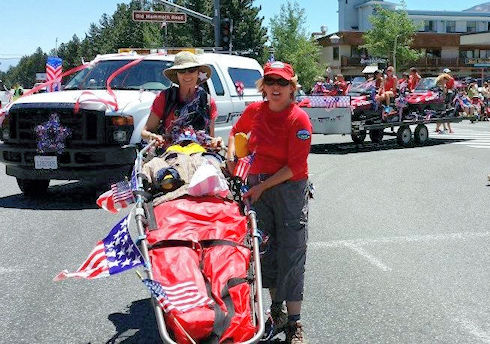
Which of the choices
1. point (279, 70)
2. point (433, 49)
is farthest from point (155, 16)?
point (433, 49)

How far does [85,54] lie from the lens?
375 feet

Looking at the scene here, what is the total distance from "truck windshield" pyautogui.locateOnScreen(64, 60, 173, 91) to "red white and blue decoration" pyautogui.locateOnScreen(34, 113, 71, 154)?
140 centimetres

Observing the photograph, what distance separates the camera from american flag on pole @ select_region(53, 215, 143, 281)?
3.68 meters

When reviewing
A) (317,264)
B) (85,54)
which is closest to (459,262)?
(317,264)

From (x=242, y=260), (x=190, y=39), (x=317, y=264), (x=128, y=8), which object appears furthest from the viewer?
(x=128, y=8)

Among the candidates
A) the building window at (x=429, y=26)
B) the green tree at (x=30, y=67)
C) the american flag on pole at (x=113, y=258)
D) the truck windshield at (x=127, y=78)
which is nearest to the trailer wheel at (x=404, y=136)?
the truck windshield at (x=127, y=78)

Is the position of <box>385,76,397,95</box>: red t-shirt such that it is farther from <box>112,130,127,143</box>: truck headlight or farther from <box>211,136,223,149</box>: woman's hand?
<box>211,136,223,149</box>: woman's hand

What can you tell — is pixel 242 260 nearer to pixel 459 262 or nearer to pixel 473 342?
pixel 473 342

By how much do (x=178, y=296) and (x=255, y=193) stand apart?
46.0 inches

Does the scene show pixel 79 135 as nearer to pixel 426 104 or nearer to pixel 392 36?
pixel 426 104

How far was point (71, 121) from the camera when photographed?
861cm

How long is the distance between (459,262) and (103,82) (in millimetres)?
6281

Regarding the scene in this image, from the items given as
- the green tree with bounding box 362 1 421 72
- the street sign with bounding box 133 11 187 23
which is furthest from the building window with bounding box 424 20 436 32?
the street sign with bounding box 133 11 187 23

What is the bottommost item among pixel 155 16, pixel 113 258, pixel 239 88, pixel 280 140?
pixel 113 258
